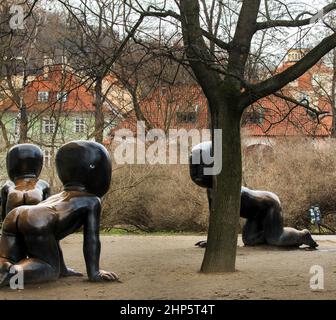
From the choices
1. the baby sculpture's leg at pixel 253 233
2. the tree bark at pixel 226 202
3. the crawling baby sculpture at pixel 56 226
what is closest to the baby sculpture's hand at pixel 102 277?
the crawling baby sculpture at pixel 56 226

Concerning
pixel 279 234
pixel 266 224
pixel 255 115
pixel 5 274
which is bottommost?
pixel 5 274

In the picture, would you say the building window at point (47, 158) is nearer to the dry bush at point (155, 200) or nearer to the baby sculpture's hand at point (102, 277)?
the dry bush at point (155, 200)

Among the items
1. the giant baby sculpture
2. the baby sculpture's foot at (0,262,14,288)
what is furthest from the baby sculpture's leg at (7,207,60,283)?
the giant baby sculpture

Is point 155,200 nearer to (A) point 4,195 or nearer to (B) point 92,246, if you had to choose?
(A) point 4,195

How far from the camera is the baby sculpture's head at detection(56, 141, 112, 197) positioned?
9.45 metres

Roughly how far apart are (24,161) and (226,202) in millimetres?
3751

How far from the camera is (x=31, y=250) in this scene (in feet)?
29.2

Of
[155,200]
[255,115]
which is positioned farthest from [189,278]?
[155,200]

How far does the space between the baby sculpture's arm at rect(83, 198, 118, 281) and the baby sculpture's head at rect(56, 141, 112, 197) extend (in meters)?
0.39

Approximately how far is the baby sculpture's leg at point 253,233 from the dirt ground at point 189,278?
26 cm

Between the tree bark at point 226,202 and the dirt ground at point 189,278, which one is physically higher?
the tree bark at point 226,202

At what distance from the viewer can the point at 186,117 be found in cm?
3491

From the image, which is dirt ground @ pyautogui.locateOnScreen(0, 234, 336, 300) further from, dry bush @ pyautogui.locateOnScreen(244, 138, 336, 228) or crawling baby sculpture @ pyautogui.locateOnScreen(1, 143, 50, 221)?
dry bush @ pyautogui.locateOnScreen(244, 138, 336, 228)

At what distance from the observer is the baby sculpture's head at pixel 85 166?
9.45 m
